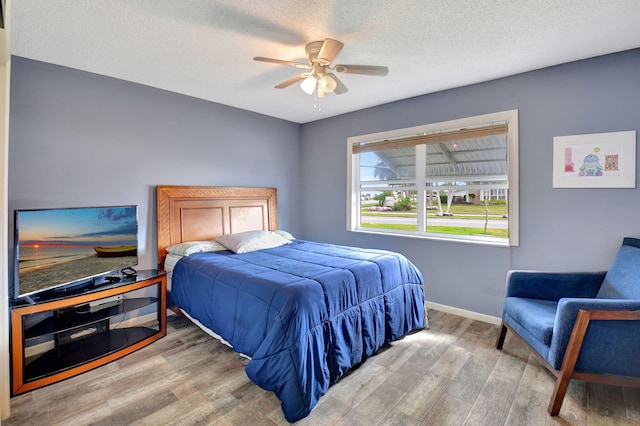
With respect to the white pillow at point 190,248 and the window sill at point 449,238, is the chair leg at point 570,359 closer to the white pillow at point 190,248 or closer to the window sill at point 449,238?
the window sill at point 449,238

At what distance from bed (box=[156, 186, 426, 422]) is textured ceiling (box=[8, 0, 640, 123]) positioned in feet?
4.59

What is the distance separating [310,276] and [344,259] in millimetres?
585

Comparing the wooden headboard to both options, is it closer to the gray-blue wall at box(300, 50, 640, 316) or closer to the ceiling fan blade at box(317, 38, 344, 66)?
the gray-blue wall at box(300, 50, 640, 316)

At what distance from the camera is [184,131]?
139 inches

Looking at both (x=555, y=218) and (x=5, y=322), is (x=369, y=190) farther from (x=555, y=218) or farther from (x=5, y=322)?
(x=5, y=322)

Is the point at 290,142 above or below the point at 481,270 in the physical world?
above

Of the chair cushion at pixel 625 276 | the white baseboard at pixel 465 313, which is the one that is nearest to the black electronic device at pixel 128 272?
the white baseboard at pixel 465 313

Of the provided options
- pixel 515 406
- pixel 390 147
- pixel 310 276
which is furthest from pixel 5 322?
pixel 390 147

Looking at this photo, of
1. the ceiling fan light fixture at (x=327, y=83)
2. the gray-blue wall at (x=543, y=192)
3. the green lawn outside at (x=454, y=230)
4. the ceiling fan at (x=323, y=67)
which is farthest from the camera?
the green lawn outside at (x=454, y=230)

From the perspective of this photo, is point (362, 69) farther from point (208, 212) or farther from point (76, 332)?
point (76, 332)

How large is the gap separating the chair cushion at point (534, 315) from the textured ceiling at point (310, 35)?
1955 mm

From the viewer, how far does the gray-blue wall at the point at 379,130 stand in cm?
251

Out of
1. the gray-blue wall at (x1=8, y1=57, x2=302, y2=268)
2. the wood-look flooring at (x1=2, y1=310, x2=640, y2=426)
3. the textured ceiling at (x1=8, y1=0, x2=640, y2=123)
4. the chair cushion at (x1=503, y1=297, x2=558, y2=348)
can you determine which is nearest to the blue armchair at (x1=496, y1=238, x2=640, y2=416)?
the chair cushion at (x1=503, y1=297, x2=558, y2=348)

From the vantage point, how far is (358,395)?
6.65ft
